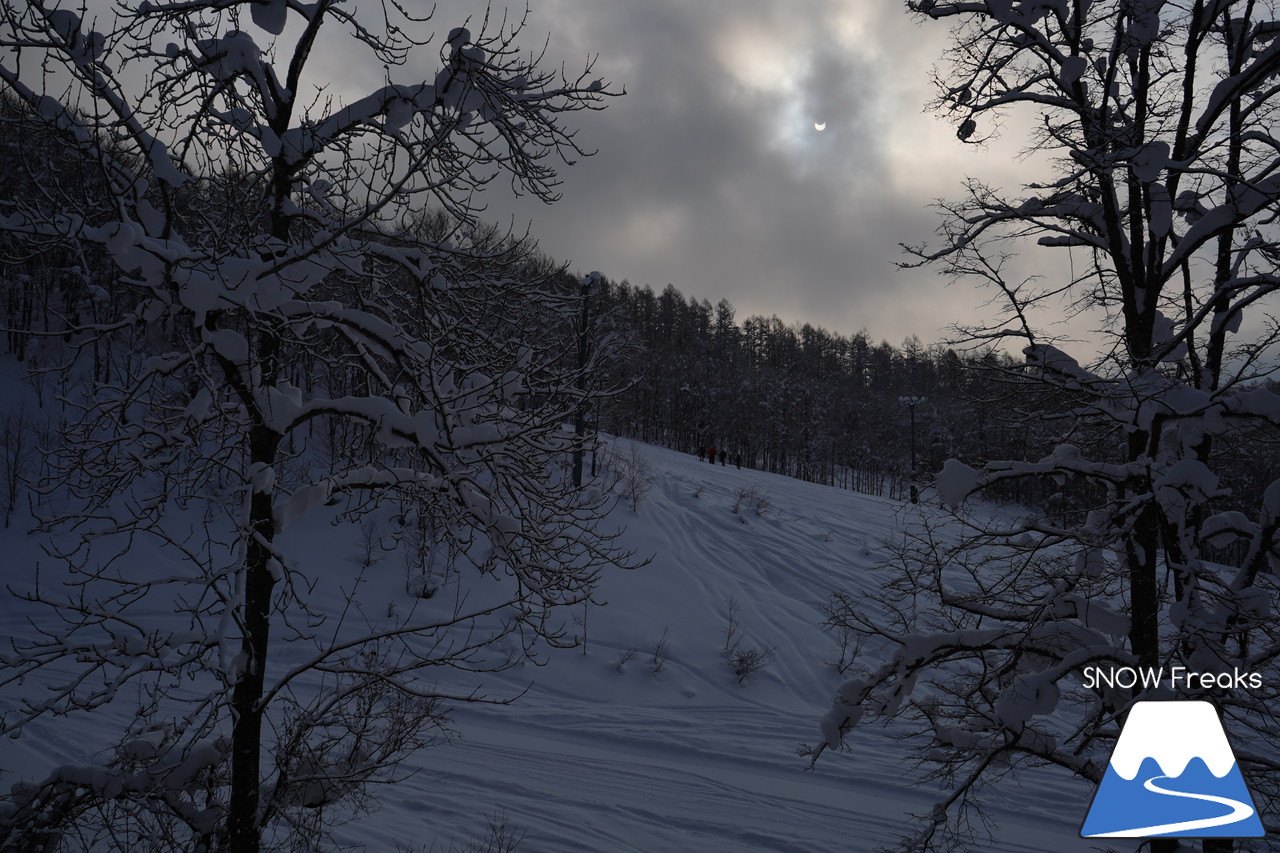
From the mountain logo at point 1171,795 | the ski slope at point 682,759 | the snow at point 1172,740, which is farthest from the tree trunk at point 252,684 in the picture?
the snow at point 1172,740

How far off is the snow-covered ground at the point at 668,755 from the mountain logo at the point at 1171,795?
282cm

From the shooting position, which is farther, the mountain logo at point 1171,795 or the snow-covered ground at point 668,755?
the snow-covered ground at point 668,755

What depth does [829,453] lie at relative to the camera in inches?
2598

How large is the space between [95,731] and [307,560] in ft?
23.8

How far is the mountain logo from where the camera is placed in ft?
10.2

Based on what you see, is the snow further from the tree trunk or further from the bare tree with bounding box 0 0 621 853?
the tree trunk

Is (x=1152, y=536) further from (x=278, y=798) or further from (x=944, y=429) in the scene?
(x=944, y=429)

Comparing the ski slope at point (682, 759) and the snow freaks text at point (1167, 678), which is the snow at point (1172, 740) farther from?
the ski slope at point (682, 759)

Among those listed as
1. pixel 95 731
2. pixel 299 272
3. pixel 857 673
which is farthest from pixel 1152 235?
pixel 95 731

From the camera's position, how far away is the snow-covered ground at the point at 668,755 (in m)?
8.33

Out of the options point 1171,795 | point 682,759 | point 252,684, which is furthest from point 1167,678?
point 682,759

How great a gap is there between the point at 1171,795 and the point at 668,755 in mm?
8450

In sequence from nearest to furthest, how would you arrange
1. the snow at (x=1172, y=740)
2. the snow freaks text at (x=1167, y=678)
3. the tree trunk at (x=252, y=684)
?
the snow at (x=1172, y=740), the tree trunk at (x=252, y=684), the snow freaks text at (x=1167, y=678)

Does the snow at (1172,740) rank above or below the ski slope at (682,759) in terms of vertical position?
above
